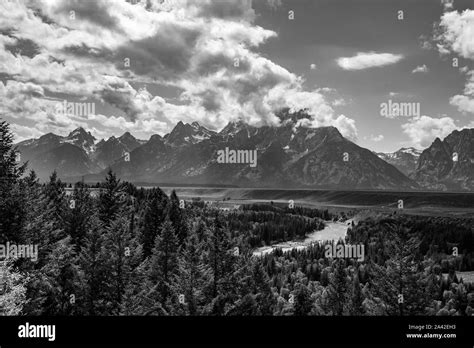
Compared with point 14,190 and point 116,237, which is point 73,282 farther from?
point 14,190

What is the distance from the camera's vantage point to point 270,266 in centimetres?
12850

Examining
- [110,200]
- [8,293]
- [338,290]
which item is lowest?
[338,290]

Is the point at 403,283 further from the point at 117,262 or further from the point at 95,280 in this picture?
the point at 95,280

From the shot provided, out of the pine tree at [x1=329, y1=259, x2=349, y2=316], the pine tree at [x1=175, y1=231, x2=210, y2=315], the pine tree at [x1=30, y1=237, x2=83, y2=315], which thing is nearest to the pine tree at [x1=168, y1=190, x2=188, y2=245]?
the pine tree at [x1=175, y1=231, x2=210, y2=315]

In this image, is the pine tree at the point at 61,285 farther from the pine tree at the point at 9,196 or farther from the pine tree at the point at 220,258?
the pine tree at the point at 220,258

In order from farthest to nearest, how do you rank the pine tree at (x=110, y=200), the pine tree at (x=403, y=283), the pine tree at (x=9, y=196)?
the pine tree at (x=110, y=200) < the pine tree at (x=403, y=283) < the pine tree at (x=9, y=196)

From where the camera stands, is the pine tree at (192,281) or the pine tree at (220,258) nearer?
the pine tree at (192,281)

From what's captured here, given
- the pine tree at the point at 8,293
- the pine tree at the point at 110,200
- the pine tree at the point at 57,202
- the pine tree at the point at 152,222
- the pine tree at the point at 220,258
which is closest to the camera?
the pine tree at the point at 8,293

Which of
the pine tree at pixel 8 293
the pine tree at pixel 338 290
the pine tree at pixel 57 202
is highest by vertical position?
the pine tree at pixel 57 202

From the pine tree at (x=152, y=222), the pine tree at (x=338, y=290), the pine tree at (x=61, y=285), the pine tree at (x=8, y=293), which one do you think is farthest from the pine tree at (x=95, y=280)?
the pine tree at (x=338, y=290)

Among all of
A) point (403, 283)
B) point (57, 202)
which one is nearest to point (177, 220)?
point (57, 202)

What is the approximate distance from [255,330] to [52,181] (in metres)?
82.8

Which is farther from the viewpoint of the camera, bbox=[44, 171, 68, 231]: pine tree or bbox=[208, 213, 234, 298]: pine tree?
bbox=[44, 171, 68, 231]: pine tree

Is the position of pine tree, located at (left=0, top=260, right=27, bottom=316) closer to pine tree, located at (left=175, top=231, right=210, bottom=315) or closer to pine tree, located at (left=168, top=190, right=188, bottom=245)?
pine tree, located at (left=175, top=231, right=210, bottom=315)
